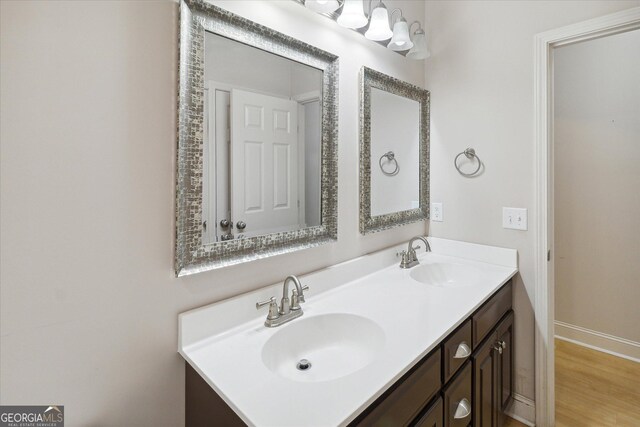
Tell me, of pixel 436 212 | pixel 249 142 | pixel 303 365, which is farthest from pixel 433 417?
pixel 436 212

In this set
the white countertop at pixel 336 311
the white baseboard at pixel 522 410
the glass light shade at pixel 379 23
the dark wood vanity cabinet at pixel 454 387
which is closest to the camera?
the white countertop at pixel 336 311

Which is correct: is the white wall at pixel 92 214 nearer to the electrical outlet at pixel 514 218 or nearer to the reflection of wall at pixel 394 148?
the reflection of wall at pixel 394 148

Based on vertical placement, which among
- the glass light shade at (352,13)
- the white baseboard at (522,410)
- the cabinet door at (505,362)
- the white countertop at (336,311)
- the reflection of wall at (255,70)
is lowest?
the white baseboard at (522,410)

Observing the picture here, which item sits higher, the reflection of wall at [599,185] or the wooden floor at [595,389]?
the reflection of wall at [599,185]

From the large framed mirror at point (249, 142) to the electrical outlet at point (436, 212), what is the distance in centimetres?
94

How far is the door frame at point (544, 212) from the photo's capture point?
5.50 ft

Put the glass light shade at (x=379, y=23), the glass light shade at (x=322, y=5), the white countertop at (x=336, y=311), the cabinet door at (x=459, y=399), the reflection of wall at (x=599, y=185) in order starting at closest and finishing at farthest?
1. the white countertop at (x=336, y=311)
2. the cabinet door at (x=459, y=399)
3. the glass light shade at (x=322, y=5)
4. the glass light shade at (x=379, y=23)
5. the reflection of wall at (x=599, y=185)

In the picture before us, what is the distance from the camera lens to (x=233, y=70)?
115 cm

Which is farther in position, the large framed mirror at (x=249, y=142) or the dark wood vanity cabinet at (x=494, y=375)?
the dark wood vanity cabinet at (x=494, y=375)

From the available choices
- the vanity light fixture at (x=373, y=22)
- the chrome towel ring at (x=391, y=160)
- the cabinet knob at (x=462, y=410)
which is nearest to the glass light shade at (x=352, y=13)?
the vanity light fixture at (x=373, y=22)

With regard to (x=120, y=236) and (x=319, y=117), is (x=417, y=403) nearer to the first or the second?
(x=120, y=236)

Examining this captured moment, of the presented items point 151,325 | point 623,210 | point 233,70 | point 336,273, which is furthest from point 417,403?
point 623,210

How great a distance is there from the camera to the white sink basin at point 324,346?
1.08m

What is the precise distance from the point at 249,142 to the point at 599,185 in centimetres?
263
